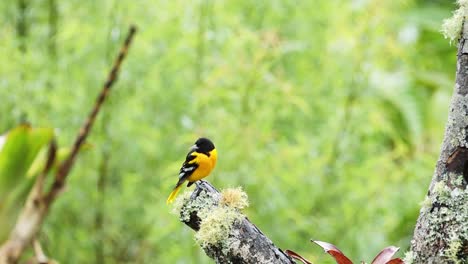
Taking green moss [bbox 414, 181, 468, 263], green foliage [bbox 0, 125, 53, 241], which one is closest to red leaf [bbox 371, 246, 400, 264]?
green moss [bbox 414, 181, 468, 263]

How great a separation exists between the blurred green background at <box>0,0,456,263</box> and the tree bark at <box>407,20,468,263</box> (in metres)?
1.87

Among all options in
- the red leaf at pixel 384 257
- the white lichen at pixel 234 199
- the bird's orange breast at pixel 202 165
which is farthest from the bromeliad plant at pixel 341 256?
the bird's orange breast at pixel 202 165

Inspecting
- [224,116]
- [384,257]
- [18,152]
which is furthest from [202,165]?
[224,116]

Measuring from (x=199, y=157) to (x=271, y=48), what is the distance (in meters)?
1.72

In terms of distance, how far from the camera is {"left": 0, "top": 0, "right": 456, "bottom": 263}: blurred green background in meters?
2.96

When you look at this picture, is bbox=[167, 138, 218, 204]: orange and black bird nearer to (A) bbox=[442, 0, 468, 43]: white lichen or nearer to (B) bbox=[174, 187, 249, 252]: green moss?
(B) bbox=[174, 187, 249, 252]: green moss

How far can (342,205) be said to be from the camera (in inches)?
122

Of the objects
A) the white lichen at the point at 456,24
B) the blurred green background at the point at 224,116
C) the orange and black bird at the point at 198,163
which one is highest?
the blurred green background at the point at 224,116

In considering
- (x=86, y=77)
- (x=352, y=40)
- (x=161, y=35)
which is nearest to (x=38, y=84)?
(x=86, y=77)

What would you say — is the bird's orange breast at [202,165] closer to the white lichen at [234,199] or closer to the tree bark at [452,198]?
the white lichen at [234,199]

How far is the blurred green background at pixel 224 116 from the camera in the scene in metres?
2.96

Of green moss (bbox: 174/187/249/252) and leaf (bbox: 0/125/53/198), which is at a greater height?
leaf (bbox: 0/125/53/198)

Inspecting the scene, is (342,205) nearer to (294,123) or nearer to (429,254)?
(294,123)

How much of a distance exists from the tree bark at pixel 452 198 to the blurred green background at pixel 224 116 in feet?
6.13
